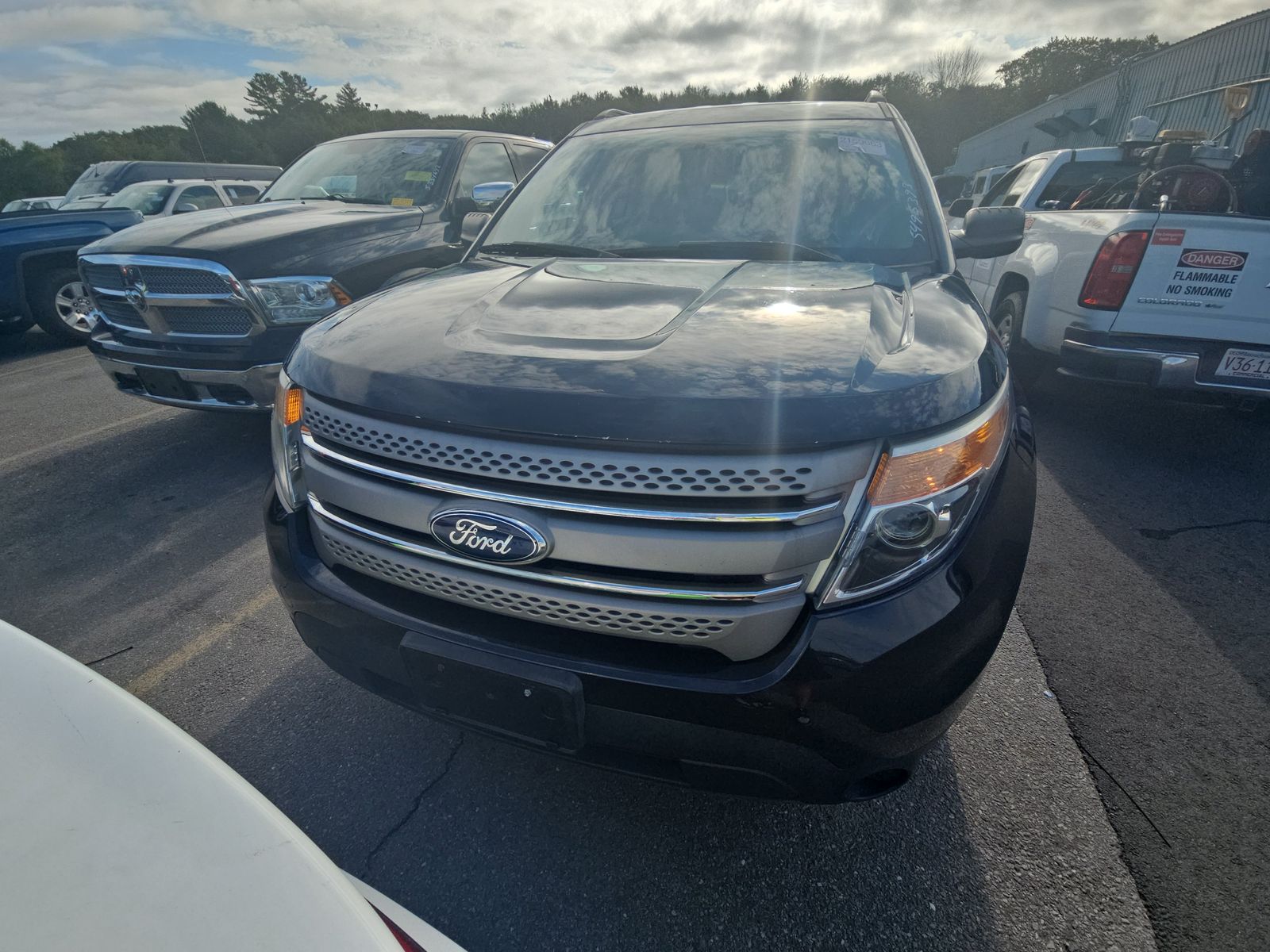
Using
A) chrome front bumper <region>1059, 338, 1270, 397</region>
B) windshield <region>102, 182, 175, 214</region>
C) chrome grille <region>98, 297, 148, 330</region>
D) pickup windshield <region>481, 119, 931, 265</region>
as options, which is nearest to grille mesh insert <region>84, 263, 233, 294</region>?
chrome grille <region>98, 297, 148, 330</region>

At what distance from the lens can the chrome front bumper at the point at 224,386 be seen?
3.68 metres

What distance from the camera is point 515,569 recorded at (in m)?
1.41

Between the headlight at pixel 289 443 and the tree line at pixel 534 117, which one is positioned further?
the tree line at pixel 534 117

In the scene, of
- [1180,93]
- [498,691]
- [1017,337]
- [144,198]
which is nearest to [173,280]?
[498,691]

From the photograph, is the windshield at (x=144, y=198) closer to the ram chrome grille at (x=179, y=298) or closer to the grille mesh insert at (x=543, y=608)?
the ram chrome grille at (x=179, y=298)

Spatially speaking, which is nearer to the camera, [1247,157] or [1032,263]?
[1032,263]

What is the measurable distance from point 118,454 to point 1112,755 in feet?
18.1

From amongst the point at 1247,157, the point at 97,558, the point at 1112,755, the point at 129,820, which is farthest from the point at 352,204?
the point at 1247,157

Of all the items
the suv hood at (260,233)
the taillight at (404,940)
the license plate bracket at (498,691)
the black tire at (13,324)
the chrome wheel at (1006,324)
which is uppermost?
the suv hood at (260,233)

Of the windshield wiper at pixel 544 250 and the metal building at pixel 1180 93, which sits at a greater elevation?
the metal building at pixel 1180 93

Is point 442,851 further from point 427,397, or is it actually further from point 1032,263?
point 1032,263

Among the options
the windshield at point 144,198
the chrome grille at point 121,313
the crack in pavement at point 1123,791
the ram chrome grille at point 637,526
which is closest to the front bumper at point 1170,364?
the crack in pavement at point 1123,791

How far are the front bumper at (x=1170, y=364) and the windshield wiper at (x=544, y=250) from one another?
3.12 metres

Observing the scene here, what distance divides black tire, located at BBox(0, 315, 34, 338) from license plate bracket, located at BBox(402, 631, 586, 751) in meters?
9.05
